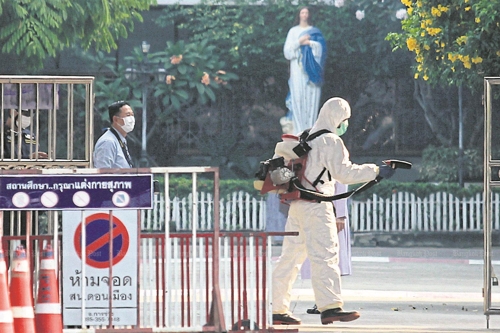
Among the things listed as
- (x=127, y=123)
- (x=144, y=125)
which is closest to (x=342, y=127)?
(x=127, y=123)

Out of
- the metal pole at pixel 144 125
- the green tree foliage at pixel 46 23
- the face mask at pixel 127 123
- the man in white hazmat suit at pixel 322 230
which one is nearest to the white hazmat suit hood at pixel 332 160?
the man in white hazmat suit at pixel 322 230

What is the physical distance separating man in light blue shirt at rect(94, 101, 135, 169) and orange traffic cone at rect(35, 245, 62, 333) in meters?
2.58

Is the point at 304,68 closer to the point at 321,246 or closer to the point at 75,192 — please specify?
the point at 321,246

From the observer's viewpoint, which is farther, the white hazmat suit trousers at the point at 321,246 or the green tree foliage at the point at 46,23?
the green tree foliage at the point at 46,23

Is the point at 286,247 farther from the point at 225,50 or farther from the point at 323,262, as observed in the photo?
the point at 225,50

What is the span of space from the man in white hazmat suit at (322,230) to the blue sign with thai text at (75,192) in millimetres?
1906

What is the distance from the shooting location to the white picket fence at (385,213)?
23500mm

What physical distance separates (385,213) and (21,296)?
16.3 metres

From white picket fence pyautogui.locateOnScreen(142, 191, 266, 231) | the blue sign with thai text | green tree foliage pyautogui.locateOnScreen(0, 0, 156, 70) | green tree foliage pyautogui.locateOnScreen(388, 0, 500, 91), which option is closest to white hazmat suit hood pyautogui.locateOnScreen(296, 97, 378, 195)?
the blue sign with thai text

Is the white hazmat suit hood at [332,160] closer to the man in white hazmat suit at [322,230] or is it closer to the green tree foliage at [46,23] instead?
the man in white hazmat suit at [322,230]

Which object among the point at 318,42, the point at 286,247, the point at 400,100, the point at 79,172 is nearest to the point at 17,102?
the point at 79,172

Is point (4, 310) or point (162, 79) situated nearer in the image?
point (4, 310)

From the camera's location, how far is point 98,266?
8.52 m

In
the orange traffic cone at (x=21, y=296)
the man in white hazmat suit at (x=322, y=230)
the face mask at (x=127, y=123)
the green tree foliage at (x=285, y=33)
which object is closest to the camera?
the orange traffic cone at (x=21, y=296)
